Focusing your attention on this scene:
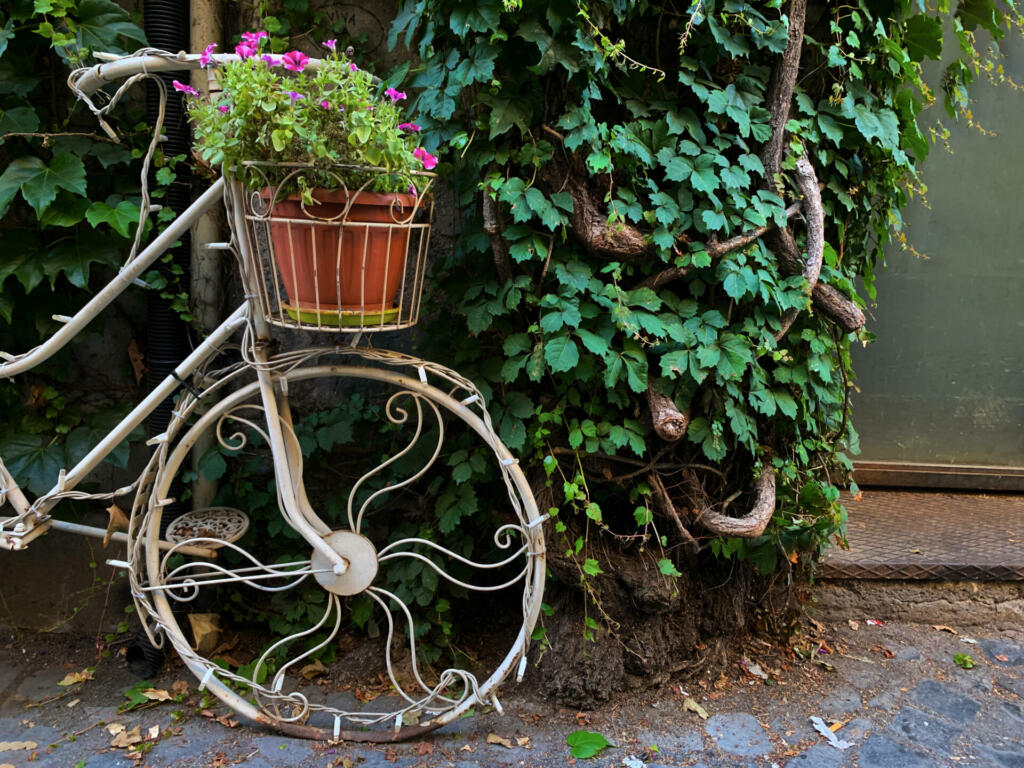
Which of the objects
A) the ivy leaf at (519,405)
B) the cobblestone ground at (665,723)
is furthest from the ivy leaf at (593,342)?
the cobblestone ground at (665,723)

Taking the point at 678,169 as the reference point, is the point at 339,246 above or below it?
below

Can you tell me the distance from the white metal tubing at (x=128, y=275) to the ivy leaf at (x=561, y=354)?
998 millimetres

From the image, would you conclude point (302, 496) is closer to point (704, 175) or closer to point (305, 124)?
point (305, 124)

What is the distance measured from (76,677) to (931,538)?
127 inches

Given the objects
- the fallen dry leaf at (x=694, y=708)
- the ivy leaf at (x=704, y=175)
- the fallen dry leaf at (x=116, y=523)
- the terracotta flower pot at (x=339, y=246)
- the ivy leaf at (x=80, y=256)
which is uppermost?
the ivy leaf at (x=704, y=175)

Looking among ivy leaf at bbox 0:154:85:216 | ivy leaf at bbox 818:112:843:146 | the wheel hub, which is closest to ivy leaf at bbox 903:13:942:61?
ivy leaf at bbox 818:112:843:146

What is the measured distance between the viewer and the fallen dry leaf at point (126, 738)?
2369 millimetres

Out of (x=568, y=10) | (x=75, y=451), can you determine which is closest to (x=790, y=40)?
(x=568, y=10)

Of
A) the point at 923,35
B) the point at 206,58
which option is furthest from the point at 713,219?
the point at 206,58

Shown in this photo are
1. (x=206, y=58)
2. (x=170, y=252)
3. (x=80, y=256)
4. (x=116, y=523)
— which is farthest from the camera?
(x=170, y=252)

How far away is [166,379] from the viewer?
95.0 inches

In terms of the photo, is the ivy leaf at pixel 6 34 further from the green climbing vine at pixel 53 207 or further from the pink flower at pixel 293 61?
the pink flower at pixel 293 61

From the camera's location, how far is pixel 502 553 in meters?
2.87

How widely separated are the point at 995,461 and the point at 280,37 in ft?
11.7
